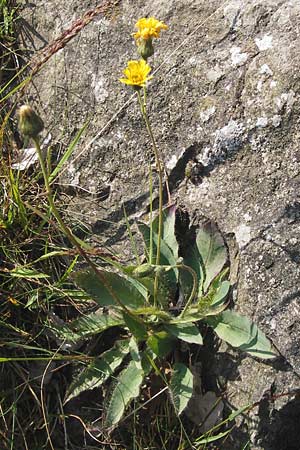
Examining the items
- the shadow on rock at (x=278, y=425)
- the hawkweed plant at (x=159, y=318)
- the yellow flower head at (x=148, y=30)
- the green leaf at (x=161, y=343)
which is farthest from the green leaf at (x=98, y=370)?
the yellow flower head at (x=148, y=30)

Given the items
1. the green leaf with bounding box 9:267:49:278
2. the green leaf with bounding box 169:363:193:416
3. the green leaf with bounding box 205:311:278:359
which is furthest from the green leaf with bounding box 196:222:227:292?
the green leaf with bounding box 9:267:49:278

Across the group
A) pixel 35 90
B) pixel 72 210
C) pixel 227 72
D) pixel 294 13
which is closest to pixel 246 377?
pixel 72 210

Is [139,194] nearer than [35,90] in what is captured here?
Yes

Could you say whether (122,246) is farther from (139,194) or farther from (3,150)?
(3,150)

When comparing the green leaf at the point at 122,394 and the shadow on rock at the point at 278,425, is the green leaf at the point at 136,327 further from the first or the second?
the shadow on rock at the point at 278,425

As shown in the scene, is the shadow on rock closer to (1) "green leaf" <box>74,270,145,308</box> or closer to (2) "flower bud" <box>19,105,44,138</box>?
(1) "green leaf" <box>74,270,145,308</box>

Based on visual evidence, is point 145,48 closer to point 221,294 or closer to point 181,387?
point 221,294
